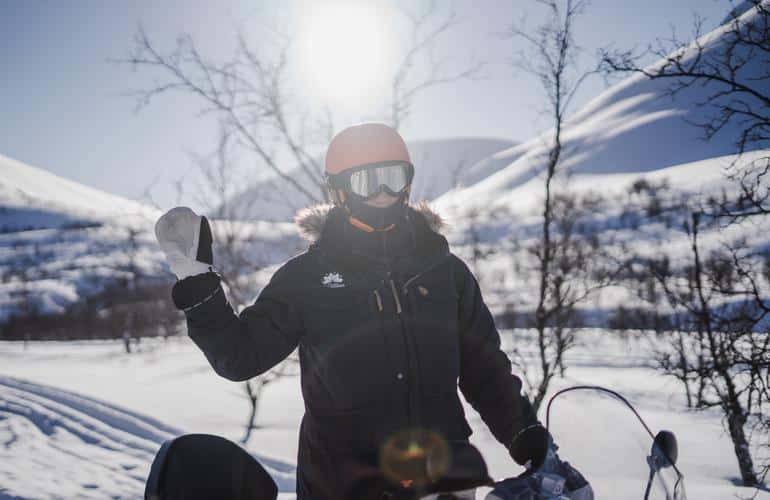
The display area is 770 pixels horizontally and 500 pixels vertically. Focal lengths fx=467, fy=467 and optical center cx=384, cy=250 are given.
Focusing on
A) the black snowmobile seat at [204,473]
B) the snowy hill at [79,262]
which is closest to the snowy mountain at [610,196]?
the snowy hill at [79,262]

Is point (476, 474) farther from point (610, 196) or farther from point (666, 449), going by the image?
point (610, 196)

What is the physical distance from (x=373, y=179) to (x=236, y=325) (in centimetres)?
91

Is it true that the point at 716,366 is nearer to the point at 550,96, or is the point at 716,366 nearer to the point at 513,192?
the point at 550,96

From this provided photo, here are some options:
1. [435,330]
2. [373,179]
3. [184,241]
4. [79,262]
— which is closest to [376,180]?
[373,179]

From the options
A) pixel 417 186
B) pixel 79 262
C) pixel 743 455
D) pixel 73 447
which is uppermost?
pixel 79 262

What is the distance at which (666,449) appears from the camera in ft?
4.78

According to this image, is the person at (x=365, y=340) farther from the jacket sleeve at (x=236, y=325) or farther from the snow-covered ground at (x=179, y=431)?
the snow-covered ground at (x=179, y=431)

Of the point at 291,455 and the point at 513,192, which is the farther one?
the point at 513,192

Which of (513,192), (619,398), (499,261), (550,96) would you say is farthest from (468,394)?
(513,192)

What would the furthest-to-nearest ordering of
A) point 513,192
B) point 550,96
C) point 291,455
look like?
point 513,192, point 291,455, point 550,96

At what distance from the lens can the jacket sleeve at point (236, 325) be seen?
162 centimetres

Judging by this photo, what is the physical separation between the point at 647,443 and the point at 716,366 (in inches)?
202

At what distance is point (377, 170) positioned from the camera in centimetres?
218

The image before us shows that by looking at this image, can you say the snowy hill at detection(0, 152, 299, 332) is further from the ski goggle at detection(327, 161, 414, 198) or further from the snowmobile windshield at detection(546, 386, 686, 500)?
the snowmobile windshield at detection(546, 386, 686, 500)
